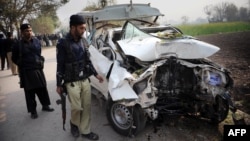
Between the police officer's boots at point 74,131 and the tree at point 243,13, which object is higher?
the tree at point 243,13

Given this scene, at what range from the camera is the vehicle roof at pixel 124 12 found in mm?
6625

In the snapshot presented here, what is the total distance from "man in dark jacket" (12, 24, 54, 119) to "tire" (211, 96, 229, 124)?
11.7ft

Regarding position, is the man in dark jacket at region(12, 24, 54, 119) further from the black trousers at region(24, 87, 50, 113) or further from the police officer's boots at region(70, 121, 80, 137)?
the police officer's boots at region(70, 121, 80, 137)

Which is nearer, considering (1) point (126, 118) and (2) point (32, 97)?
(1) point (126, 118)

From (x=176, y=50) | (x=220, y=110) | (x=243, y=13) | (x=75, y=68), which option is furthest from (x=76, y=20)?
(x=243, y=13)

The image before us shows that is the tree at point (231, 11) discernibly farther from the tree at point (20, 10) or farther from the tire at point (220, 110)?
the tire at point (220, 110)

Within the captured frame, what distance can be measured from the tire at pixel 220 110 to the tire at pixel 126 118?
1283mm

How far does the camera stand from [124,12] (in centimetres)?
703

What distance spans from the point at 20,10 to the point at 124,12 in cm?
2229

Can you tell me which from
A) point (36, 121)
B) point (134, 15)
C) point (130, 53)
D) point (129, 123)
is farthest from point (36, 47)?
point (134, 15)

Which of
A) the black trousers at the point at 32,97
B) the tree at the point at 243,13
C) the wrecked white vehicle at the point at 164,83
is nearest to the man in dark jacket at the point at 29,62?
the black trousers at the point at 32,97

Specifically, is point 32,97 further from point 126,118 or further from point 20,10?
point 20,10

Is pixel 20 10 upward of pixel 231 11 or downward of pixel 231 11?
downward

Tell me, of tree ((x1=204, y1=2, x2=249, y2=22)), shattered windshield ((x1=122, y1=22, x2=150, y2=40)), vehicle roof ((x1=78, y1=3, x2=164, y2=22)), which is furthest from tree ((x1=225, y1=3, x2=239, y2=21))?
shattered windshield ((x1=122, y1=22, x2=150, y2=40))
